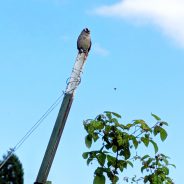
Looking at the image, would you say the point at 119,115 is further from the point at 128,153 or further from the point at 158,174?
the point at 158,174

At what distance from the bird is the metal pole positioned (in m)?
0.12

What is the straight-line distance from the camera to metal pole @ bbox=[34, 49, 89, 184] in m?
3.54

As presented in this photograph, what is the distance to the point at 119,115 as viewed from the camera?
3.54 meters

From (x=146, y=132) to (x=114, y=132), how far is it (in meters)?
0.22

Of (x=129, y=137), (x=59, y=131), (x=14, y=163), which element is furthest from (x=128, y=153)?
(x=14, y=163)

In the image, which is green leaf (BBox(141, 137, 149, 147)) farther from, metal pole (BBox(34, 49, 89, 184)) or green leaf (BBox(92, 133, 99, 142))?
metal pole (BBox(34, 49, 89, 184))

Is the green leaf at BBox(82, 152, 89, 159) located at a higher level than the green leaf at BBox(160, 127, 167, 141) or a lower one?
lower

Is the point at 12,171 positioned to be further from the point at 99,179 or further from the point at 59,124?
the point at 99,179

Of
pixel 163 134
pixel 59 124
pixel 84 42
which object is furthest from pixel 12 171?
pixel 163 134

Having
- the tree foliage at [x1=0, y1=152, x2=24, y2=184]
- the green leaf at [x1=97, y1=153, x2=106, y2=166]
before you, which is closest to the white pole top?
the green leaf at [x1=97, y1=153, x2=106, y2=166]

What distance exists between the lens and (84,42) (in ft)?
13.2

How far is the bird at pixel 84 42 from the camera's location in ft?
13.1

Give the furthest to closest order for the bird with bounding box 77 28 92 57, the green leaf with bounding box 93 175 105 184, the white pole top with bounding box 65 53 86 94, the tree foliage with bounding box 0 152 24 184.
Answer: the tree foliage with bounding box 0 152 24 184, the bird with bounding box 77 28 92 57, the white pole top with bounding box 65 53 86 94, the green leaf with bounding box 93 175 105 184

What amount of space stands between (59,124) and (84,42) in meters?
0.75
